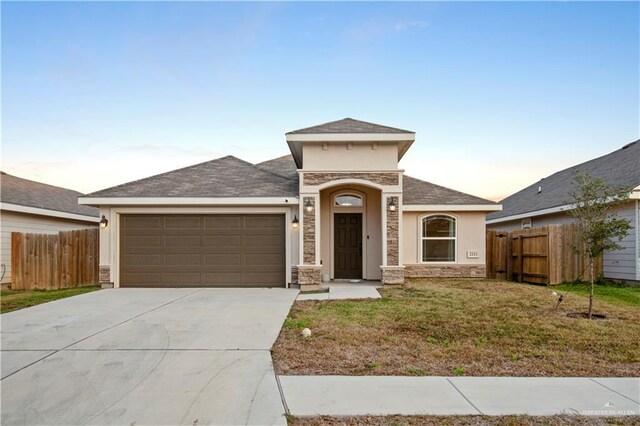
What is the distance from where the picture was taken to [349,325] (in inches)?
270

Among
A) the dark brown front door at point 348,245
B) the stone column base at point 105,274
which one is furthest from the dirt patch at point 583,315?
the stone column base at point 105,274

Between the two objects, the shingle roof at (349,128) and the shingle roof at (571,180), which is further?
the shingle roof at (571,180)

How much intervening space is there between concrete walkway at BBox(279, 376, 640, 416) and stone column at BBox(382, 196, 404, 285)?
282 inches

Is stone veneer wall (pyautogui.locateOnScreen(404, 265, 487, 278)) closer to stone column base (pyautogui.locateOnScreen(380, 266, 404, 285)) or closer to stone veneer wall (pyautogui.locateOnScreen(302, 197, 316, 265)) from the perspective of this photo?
stone column base (pyautogui.locateOnScreen(380, 266, 404, 285))

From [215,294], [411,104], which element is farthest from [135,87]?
[411,104]

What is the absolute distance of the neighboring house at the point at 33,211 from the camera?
12.9 metres

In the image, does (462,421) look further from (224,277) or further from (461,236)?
(461,236)

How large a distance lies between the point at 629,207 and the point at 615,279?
89.5 inches

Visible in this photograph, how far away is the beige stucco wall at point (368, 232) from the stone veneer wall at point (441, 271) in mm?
1348

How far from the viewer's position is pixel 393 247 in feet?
38.1

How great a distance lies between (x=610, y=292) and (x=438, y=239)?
498cm

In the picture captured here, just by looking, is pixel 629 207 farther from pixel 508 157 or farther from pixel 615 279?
pixel 508 157

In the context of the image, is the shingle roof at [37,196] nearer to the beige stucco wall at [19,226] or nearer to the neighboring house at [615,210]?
the beige stucco wall at [19,226]

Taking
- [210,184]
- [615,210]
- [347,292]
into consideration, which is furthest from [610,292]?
[210,184]
